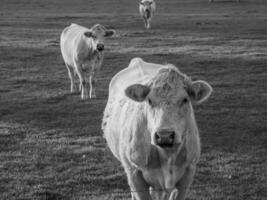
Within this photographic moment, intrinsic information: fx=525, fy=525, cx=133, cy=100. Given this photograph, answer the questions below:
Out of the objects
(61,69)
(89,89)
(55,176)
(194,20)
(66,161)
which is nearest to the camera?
(55,176)

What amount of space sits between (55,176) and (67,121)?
318 cm

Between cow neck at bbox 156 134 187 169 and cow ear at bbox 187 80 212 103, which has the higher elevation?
cow ear at bbox 187 80 212 103

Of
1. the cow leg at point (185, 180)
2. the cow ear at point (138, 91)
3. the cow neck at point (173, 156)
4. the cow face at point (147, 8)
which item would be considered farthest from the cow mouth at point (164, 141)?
the cow face at point (147, 8)

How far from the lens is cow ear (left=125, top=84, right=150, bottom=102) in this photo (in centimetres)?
484

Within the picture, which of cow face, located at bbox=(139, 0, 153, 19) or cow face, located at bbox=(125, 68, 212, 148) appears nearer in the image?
cow face, located at bbox=(125, 68, 212, 148)

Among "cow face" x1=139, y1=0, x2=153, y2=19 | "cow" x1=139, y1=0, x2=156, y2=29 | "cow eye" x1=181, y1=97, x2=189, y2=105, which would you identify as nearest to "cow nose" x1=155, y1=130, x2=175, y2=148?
"cow eye" x1=181, y1=97, x2=189, y2=105

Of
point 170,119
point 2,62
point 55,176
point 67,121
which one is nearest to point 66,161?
point 55,176

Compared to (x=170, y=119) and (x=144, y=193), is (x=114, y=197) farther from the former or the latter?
(x=170, y=119)

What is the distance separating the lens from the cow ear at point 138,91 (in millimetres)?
4844

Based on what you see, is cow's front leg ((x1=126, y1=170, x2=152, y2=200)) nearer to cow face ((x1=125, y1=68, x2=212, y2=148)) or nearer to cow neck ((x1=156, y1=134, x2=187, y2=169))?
cow neck ((x1=156, y1=134, x2=187, y2=169))

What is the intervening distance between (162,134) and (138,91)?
0.61 meters

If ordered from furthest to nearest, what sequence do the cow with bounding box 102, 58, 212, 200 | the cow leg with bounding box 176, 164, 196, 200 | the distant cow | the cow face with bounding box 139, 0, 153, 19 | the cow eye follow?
the cow face with bounding box 139, 0, 153, 19 → the distant cow → the cow leg with bounding box 176, 164, 196, 200 → the cow eye → the cow with bounding box 102, 58, 212, 200

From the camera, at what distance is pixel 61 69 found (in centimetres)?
1631

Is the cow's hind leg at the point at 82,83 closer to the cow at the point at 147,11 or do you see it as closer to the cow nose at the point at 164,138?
the cow nose at the point at 164,138
